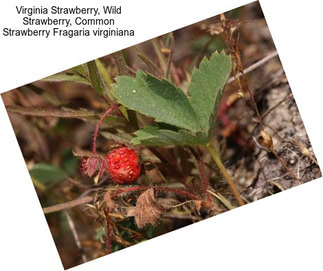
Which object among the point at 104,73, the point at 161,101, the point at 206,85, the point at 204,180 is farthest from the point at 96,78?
the point at 204,180

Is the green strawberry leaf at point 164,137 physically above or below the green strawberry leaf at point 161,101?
below

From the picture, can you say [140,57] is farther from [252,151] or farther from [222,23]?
[252,151]

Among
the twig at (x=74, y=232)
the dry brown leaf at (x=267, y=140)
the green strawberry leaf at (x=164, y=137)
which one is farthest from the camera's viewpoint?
the twig at (x=74, y=232)

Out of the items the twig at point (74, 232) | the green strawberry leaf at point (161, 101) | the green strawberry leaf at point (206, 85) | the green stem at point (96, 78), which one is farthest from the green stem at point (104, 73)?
the twig at point (74, 232)

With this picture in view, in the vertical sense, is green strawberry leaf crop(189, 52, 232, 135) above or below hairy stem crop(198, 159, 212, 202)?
above

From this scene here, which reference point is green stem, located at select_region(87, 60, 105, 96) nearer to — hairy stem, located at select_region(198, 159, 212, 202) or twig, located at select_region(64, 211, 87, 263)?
hairy stem, located at select_region(198, 159, 212, 202)

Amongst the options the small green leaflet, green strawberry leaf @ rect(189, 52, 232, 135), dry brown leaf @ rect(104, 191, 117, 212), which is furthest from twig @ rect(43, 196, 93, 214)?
green strawberry leaf @ rect(189, 52, 232, 135)

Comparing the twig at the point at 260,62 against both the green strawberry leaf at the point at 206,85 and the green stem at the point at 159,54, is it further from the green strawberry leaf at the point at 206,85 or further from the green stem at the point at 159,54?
the green strawberry leaf at the point at 206,85
